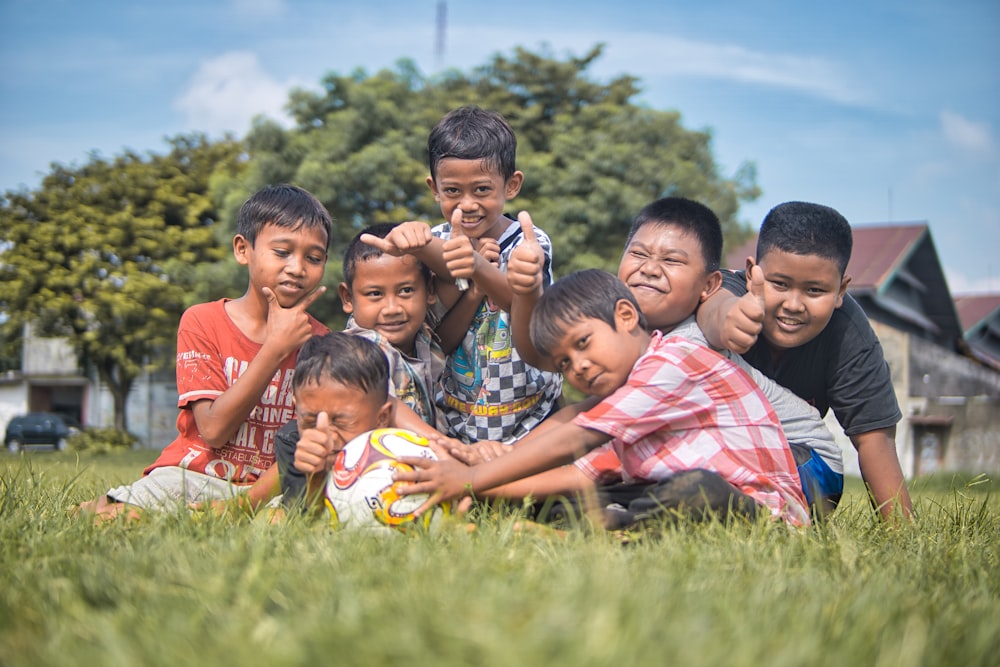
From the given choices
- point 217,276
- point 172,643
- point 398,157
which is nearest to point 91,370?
point 217,276

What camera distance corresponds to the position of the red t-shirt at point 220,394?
432 centimetres

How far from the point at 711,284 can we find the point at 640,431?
1.04 meters

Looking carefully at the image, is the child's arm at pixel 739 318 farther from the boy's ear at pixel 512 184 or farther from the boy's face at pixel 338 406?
the boy's face at pixel 338 406

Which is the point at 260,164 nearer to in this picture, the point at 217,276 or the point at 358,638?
the point at 217,276

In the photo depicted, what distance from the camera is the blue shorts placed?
397 centimetres

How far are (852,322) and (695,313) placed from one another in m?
0.79

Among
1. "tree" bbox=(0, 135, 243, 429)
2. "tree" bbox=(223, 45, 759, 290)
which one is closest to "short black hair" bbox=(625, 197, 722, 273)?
"tree" bbox=(223, 45, 759, 290)

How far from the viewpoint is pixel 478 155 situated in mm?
4340

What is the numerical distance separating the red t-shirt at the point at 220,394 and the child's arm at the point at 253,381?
0.42ft

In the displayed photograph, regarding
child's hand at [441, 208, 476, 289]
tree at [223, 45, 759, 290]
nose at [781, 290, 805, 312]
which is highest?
tree at [223, 45, 759, 290]

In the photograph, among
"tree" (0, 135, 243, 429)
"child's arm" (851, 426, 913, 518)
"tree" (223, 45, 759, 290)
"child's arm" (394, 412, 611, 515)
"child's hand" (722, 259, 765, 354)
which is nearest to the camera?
"child's arm" (394, 412, 611, 515)

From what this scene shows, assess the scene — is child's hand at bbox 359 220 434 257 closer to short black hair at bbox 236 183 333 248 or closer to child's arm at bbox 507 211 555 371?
child's arm at bbox 507 211 555 371

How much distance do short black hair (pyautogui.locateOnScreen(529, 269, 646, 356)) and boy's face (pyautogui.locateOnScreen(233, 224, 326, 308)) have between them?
4.68 feet

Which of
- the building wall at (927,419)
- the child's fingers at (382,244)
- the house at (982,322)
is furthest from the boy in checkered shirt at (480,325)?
the house at (982,322)
